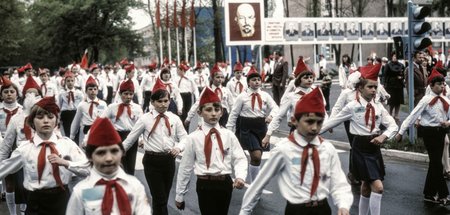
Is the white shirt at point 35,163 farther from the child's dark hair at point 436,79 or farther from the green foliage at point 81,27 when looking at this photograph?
the green foliage at point 81,27

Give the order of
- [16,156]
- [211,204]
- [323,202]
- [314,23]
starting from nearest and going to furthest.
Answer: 1. [323,202]
2. [16,156]
3. [211,204]
4. [314,23]

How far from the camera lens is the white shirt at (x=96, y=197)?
433cm

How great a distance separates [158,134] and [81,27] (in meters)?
60.8

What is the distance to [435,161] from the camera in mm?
8977

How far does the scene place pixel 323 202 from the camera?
16.3 ft

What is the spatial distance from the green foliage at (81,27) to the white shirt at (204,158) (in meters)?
59.0

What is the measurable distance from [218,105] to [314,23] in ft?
105

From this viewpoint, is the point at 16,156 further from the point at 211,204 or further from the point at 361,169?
the point at 361,169

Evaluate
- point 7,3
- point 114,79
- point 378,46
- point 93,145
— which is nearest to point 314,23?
point 114,79

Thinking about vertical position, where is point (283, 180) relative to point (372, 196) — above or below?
above

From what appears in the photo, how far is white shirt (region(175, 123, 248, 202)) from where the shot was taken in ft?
21.2

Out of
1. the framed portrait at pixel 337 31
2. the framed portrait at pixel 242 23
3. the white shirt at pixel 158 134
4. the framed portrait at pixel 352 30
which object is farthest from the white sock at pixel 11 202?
the framed portrait at pixel 352 30

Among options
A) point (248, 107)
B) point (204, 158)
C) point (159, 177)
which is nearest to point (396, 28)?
point (248, 107)

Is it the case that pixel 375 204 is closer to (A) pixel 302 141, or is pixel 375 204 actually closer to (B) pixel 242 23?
(A) pixel 302 141
